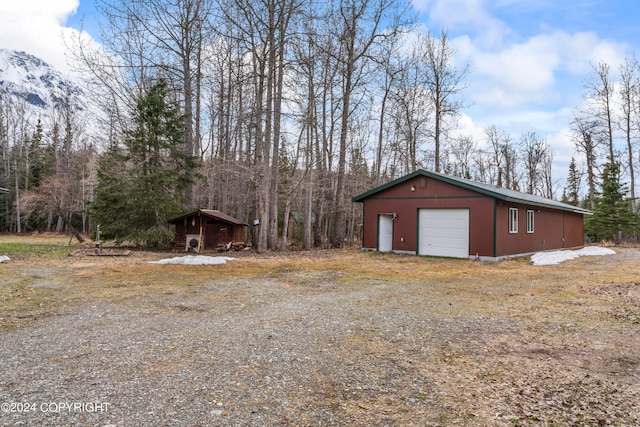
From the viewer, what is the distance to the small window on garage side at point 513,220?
48.0 feet

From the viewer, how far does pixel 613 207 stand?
23.3 m

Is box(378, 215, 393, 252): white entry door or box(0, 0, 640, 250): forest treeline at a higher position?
box(0, 0, 640, 250): forest treeline

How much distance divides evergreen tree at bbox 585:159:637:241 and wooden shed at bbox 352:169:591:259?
912cm

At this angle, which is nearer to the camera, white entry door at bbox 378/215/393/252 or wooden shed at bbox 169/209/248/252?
wooden shed at bbox 169/209/248/252

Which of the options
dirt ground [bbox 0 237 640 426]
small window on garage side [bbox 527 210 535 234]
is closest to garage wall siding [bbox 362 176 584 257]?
small window on garage side [bbox 527 210 535 234]

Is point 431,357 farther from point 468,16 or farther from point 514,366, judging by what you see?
point 468,16

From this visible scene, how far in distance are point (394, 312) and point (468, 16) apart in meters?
11.0

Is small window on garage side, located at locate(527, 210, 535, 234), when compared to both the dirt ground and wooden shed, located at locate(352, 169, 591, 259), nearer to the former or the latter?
wooden shed, located at locate(352, 169, 591, 259)

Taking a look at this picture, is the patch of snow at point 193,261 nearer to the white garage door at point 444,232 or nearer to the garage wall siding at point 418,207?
the garage wall siding at point 418,207

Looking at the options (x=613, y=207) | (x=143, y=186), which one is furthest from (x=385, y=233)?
(x=613, y=207)

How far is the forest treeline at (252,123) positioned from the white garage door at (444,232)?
4506mm

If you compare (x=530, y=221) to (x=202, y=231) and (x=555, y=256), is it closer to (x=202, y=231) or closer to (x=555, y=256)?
(x=555, y=256)

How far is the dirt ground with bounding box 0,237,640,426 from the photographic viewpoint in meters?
2.61

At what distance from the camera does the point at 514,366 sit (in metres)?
3.52
